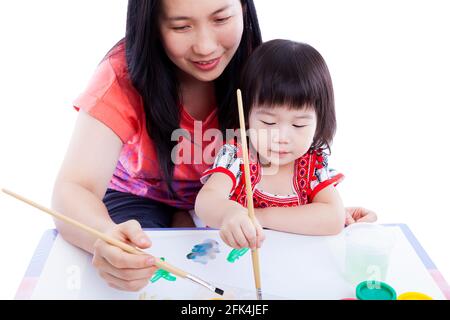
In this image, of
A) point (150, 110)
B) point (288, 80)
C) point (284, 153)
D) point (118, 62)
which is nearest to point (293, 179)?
point (284, 153)

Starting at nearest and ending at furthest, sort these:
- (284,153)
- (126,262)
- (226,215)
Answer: (126,262), (226,215), (284,153)

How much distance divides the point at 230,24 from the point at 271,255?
0.42 meters

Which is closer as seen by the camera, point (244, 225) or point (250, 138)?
point (244, 225)

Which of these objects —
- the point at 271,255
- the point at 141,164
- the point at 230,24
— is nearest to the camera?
the point at 271,255

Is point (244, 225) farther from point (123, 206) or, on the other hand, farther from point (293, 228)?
point (123, 206)

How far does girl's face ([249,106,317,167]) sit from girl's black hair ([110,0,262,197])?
13cm

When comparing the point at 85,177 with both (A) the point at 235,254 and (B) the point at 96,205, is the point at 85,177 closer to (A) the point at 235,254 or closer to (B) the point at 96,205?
(B) the point at 96,205

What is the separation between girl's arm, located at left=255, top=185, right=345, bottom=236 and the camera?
99 centimetres

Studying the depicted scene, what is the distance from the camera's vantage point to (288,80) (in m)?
1.01

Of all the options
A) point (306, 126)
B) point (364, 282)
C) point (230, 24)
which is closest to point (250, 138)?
point (306, 126)

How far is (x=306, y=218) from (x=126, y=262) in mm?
356

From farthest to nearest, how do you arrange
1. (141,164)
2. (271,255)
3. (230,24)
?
(141,164) → (230,24) → (271,255)

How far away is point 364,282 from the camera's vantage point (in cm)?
83

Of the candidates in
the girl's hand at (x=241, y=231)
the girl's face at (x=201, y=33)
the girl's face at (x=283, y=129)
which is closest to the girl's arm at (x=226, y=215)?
the girl's hand at (x=241, y=231)
